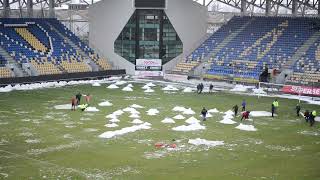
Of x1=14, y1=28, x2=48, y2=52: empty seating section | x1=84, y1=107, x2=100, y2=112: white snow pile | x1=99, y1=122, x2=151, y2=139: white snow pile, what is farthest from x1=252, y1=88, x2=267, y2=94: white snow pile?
x1=14, y1=28, x2=48, y2=52: empty seating section

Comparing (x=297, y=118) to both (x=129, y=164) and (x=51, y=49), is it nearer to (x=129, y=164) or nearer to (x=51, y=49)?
(x=129, y=164)

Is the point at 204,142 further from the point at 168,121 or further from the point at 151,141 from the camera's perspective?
the point at 168,121

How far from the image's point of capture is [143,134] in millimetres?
36844

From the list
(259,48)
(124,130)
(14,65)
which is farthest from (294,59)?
(14,65)

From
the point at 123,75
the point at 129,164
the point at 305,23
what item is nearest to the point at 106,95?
the point at 123,75

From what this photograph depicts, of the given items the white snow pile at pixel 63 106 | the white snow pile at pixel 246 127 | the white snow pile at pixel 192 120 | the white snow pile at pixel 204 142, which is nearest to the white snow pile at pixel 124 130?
the white snow pile at pixel 192 120

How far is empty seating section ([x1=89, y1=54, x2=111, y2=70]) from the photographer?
241 feet

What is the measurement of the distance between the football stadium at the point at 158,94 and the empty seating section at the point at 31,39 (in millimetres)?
216

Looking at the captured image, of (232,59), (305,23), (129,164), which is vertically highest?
(305,23)

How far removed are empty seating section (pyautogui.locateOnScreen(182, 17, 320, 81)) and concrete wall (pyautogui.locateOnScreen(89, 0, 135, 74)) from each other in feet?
35.3

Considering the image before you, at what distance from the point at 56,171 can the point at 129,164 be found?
13.6 feet

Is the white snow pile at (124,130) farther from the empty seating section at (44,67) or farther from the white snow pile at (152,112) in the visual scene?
the empty seating section at (44,67)

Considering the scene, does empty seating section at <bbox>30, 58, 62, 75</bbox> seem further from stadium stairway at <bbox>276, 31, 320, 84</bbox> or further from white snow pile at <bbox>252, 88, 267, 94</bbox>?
stadium stairway at <bbox>276, 31, 320, 84</bbox>

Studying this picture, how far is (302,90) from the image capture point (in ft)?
186
